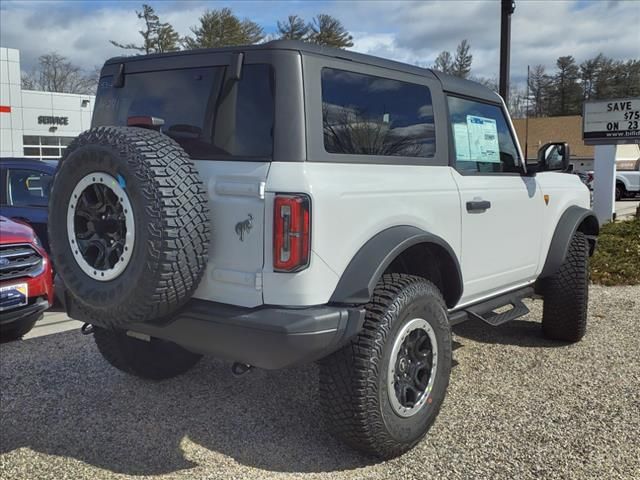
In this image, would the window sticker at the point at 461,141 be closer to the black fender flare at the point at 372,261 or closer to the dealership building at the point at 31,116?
the black fender flare at the point at 372,261

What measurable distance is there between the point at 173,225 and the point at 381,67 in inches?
58.8

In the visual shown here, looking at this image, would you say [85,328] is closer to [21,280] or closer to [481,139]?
[21,280]

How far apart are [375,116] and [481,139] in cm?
119

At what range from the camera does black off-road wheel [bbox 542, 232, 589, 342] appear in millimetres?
4977

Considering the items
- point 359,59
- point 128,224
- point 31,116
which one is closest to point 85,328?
point 128,224

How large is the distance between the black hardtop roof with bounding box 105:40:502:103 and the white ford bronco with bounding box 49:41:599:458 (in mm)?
18

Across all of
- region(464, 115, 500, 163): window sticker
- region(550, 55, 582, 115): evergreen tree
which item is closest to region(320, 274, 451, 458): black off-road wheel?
region(464, 115, 500, 163): window sticker

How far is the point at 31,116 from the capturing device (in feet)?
110

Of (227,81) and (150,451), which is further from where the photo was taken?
(150,451)

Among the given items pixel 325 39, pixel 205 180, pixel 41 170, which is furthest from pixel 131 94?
pixel 325 39

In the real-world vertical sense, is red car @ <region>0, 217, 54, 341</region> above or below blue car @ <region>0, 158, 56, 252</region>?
below

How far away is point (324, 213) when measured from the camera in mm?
2768

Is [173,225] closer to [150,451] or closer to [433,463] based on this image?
[150,451]

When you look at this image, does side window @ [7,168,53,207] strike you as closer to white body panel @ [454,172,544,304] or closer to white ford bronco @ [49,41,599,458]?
white ford bronco @ [49,41,599,458]
